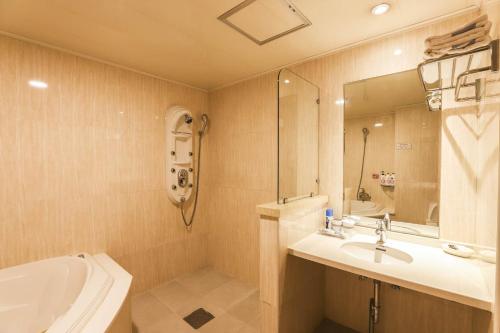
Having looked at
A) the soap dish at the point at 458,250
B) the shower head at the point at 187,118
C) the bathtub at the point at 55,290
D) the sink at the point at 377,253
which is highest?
the shower head at the point at 187,118

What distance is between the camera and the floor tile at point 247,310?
6.41ft

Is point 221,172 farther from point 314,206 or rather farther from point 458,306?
point 458,306

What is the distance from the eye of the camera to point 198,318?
193 cm

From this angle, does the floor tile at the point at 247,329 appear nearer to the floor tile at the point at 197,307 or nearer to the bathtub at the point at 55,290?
the floor tile at the point at 197,307

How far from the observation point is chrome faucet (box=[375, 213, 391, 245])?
1540 millimetres

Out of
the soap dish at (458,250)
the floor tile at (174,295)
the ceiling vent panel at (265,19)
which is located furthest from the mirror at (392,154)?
the floor tile at (174,295)

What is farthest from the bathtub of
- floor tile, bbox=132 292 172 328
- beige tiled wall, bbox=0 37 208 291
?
floor tile, bbox=132 292 172 328

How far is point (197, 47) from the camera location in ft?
5.95

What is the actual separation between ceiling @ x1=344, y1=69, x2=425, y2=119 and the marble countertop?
3.11 feet

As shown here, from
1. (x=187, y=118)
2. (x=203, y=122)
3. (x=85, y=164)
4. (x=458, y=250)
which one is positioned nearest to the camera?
(x=458, y=250)

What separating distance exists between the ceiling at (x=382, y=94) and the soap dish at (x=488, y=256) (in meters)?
0.96

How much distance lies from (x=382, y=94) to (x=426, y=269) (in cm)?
118

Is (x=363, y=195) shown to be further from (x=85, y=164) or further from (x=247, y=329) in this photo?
(x=85, y=164)

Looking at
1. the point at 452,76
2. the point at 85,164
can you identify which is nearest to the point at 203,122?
the point at 85,164
